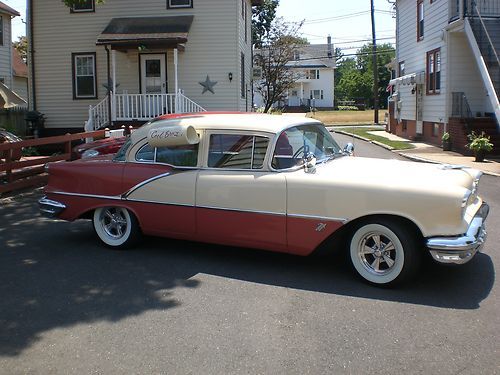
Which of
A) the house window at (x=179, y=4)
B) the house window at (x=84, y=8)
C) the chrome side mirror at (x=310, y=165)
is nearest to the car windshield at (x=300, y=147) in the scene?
the chrome side mirror at (x=310, y=165)

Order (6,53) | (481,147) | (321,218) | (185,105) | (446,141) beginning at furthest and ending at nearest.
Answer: (6,53), (185,105), (446,141), (481,147), (321,218)

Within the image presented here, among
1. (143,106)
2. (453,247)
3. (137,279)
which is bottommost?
(137,279)

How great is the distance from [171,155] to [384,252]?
2.66m

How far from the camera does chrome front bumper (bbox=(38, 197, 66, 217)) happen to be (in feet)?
22.2

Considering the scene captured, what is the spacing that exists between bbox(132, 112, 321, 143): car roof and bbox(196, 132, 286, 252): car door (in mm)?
91

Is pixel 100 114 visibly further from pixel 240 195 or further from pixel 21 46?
pixel 21 46

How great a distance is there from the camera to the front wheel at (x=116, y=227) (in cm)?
648

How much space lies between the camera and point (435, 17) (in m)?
21.1

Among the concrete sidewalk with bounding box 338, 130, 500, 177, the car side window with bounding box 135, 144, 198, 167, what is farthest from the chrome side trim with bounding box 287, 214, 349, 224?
the concrete sidewalk with bounding box 338, 130, 500, 177

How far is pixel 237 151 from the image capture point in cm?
589

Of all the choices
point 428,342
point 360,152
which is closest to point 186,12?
point 360,152

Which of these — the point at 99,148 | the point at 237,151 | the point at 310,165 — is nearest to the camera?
the point at 310,165

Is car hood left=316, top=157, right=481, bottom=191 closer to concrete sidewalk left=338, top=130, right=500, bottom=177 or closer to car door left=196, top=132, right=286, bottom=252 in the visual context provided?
car door left=196, top=132, right=286, bottom=252

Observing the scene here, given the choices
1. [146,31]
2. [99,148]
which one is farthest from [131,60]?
[99,148]
